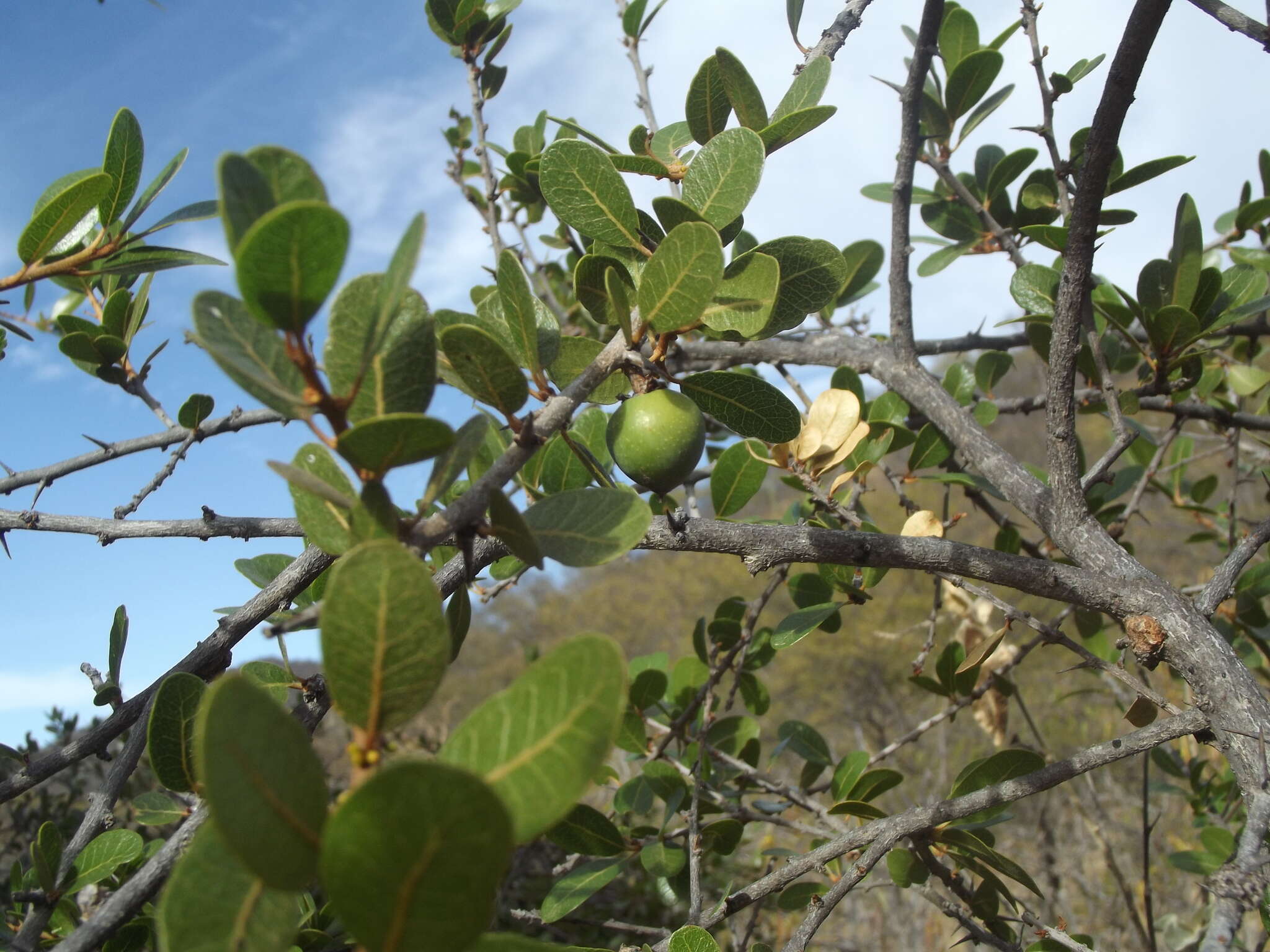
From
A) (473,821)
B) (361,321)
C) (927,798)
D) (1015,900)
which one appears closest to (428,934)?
(473,821)

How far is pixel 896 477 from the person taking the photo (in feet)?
5.95

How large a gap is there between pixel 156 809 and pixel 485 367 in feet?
3.47

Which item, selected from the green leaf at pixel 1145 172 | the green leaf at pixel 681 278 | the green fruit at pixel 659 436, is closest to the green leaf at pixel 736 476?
the green fruit at pixel 659 436

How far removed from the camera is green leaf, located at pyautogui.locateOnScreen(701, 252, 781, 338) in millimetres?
803

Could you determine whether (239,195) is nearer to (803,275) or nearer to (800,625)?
(803,275)

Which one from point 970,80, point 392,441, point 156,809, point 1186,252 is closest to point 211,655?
point 156,809

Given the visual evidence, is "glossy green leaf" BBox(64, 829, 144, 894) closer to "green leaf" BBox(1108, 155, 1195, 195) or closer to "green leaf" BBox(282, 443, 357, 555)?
"green leaf" BBox(282, 443, 357, 555)

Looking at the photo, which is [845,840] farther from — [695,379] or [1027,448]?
[1027,448]

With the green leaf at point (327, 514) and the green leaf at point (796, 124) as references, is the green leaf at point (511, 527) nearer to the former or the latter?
the green leaf at point (327, 514)

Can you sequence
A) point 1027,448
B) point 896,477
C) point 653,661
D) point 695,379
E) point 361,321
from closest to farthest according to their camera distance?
point 361,321, point 695,379, point 896,477, point 653,661, point 1027,448

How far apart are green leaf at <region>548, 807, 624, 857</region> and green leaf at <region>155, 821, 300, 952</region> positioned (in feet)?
3.49

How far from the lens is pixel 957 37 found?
6.40 ft

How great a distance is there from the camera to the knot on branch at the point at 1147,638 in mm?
1065

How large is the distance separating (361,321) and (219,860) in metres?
0.34
